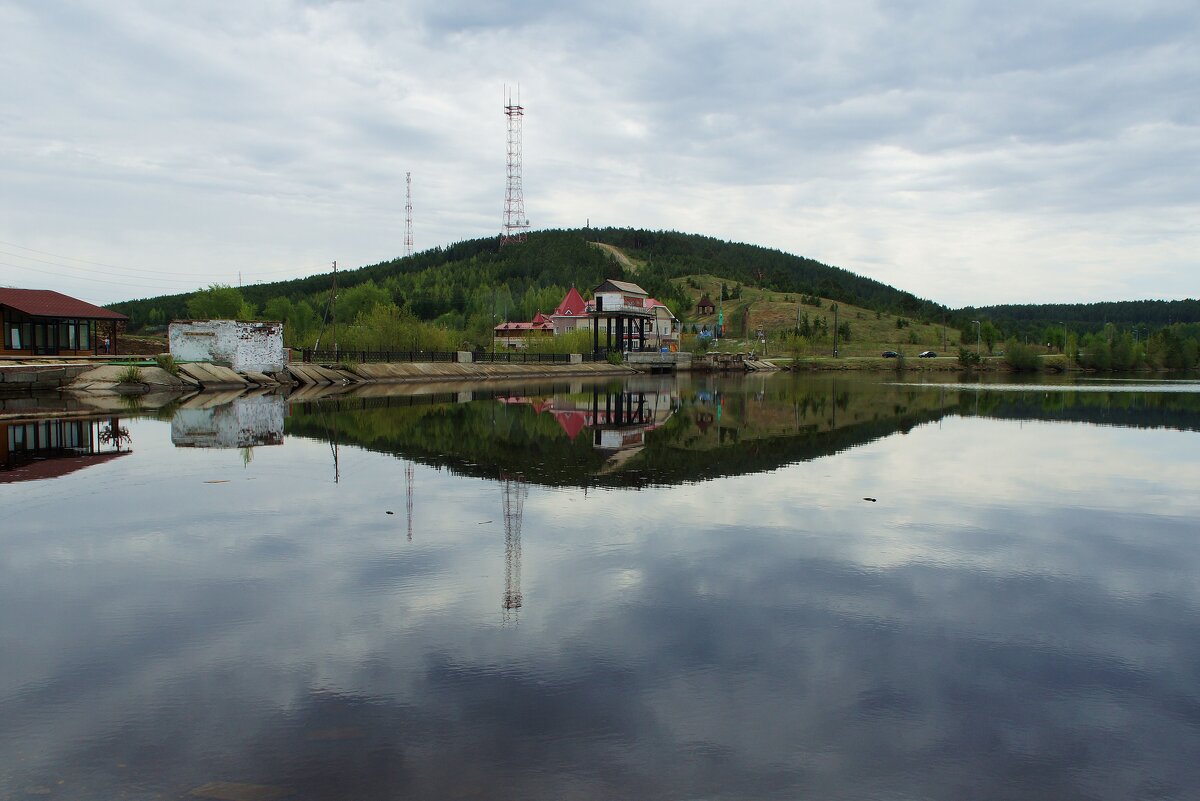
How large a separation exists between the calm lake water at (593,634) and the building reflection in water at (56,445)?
0.60 metres

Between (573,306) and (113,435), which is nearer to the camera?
(113,435)

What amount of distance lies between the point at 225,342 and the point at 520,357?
3069cm

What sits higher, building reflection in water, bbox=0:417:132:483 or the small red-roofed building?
the small red-roofed building

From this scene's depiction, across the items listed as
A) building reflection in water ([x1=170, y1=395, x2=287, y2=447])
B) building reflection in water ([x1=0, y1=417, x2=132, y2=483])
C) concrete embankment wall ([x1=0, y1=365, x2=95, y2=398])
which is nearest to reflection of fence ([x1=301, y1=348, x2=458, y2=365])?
concrete embankment wall ([x1=0, y1=365, x2=95, y2=398])

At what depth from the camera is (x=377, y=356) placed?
5825cm

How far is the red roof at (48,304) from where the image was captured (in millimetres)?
43344

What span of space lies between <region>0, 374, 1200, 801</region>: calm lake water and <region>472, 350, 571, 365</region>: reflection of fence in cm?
5232

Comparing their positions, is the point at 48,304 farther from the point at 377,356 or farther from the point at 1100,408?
the point at 1100,408

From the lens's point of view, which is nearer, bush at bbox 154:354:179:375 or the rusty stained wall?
bush at bbox 154:354:179:375

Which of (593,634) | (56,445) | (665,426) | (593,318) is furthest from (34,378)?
(593,318)

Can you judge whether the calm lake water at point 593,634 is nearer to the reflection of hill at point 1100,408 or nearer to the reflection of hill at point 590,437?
the reflection of hill at point 590,437

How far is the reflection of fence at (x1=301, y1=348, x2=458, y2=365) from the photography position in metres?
55.7

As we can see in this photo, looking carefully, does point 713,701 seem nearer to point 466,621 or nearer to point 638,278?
point 466,621

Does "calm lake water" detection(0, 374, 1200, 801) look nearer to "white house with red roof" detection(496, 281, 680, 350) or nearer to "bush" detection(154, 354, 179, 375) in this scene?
"bush" detection(154, 354, 179, 375)
